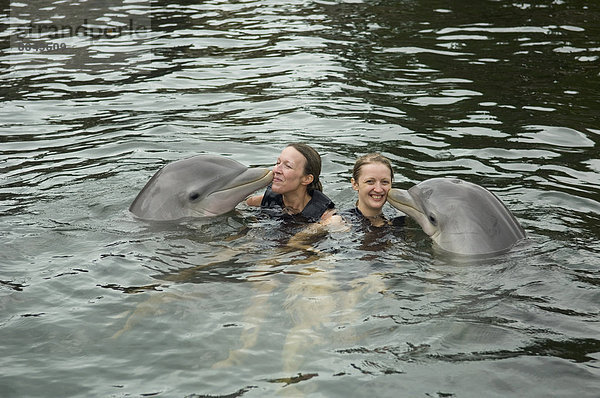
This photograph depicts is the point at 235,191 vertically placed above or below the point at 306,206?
above

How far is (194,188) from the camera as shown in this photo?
25.2 ft

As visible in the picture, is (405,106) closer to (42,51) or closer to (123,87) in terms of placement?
(123,87)

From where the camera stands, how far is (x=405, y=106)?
11.7m

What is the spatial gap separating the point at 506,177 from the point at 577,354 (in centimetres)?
402

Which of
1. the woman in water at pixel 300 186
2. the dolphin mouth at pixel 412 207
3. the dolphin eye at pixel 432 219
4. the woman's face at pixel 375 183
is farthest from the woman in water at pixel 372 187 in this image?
the dolphin eye at pixel 432 219

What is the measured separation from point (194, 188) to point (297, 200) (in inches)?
45.1

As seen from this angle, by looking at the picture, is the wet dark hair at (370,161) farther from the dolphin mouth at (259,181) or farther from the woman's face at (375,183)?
the dolphin mouth at (259,181)

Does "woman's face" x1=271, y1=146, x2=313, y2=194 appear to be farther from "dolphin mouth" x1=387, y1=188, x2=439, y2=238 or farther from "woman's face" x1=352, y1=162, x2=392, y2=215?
"dolphin mouth" x1=387, y1=188, x2=439, y2=238

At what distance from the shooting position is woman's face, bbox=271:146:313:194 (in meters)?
7.95

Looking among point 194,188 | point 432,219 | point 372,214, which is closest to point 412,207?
point 432,219

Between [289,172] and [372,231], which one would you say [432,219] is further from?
[289,172]

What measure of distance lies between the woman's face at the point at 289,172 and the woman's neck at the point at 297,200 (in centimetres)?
18

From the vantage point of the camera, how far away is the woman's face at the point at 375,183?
24.8 ft

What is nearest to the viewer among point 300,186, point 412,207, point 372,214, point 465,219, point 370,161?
point 465,219
